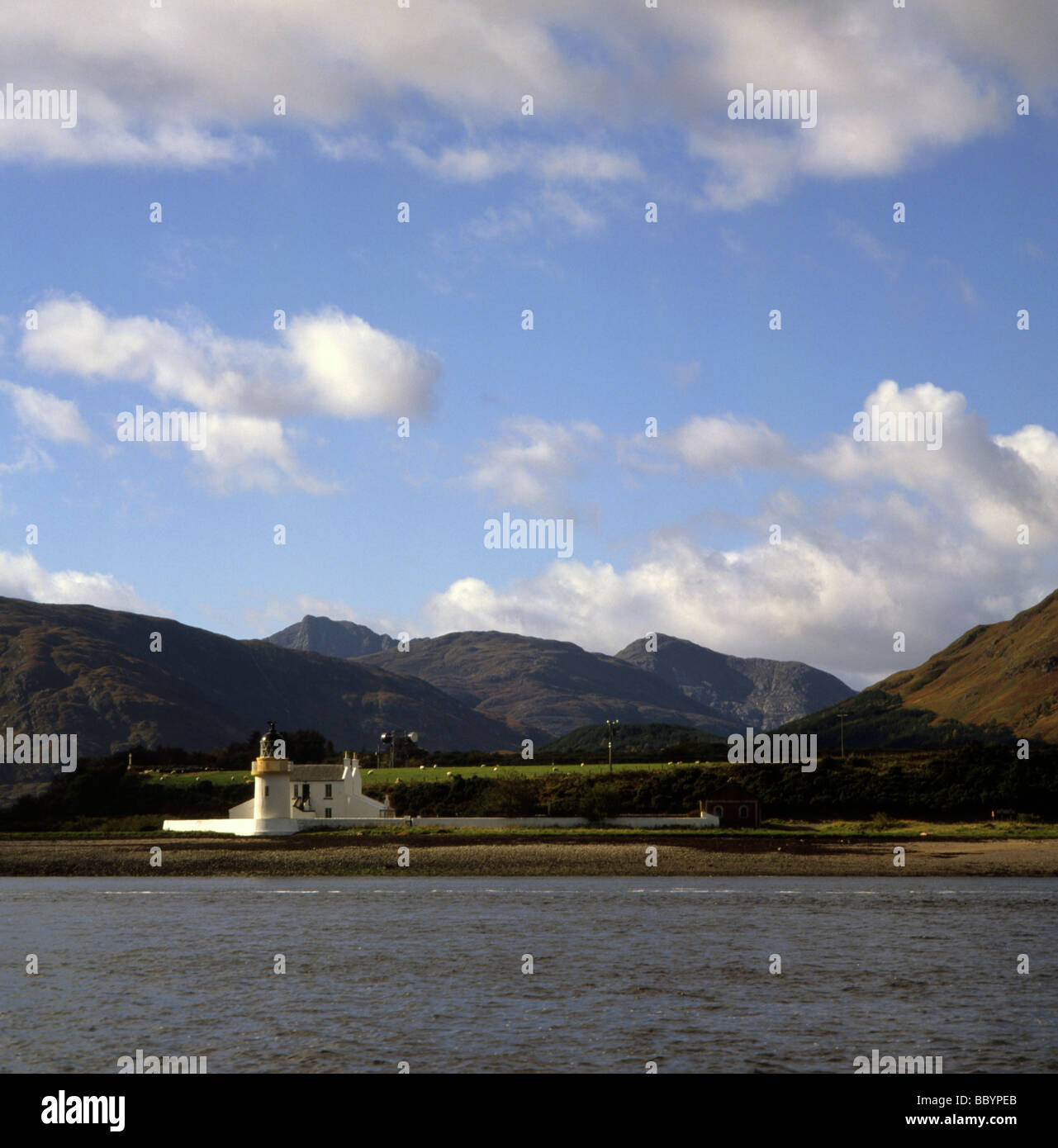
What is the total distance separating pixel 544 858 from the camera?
6356 cm

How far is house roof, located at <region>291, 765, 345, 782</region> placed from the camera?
85625mm

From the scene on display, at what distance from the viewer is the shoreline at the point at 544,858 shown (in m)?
59.1

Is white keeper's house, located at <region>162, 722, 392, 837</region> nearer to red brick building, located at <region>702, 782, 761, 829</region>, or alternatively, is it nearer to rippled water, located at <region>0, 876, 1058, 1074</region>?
red brick building, located at <region>702, 782, 761, 829</region>

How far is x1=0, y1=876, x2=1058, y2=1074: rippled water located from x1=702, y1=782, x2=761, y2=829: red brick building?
34.1m
